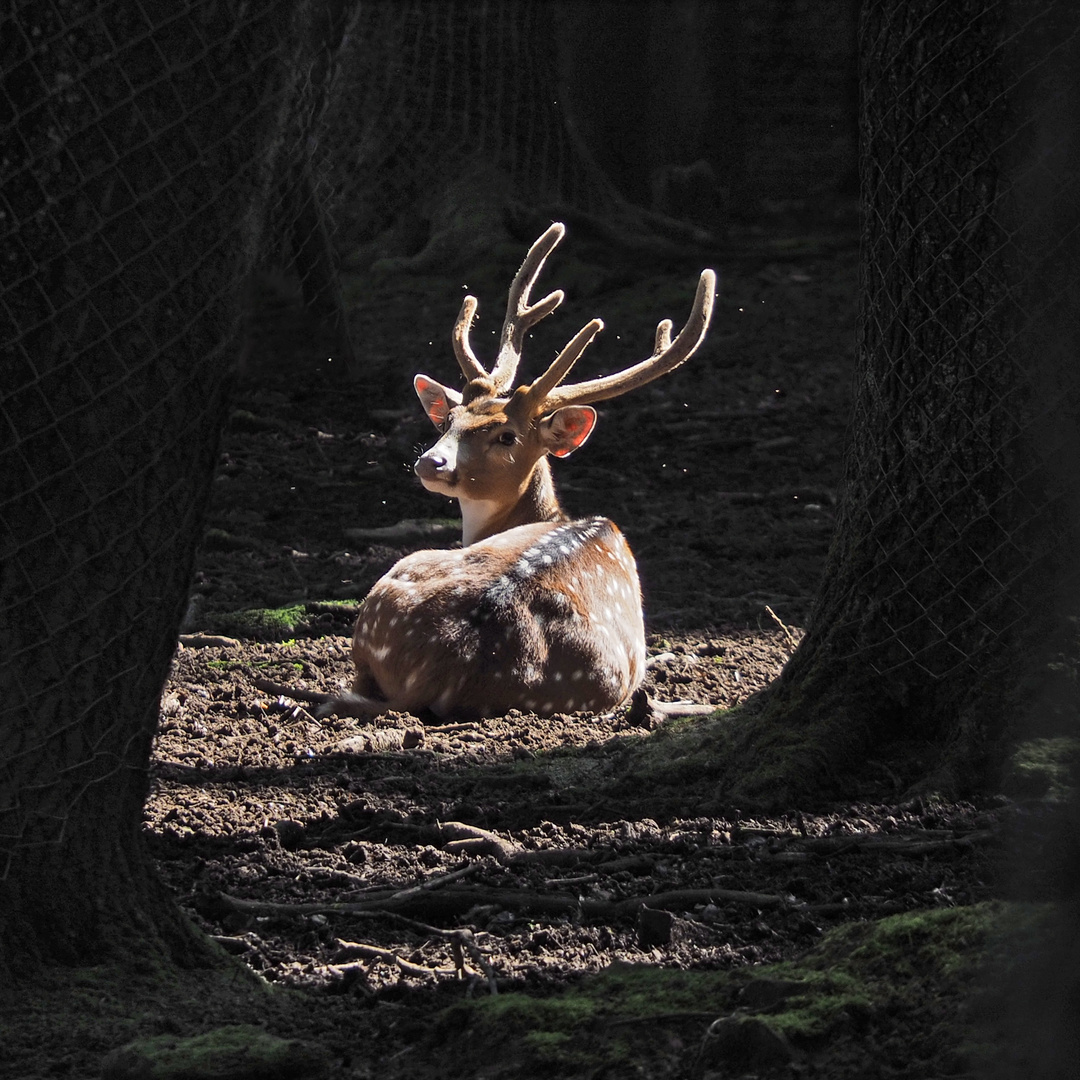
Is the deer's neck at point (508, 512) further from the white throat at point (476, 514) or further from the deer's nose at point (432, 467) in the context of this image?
the deer's nose at point (432, 467)

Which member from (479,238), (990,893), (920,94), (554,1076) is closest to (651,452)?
(479,238)

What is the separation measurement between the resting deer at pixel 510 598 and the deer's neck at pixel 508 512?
12 mm

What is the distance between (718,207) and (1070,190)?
33.8 ft

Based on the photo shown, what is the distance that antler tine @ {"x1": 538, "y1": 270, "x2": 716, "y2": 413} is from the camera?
6.14 m

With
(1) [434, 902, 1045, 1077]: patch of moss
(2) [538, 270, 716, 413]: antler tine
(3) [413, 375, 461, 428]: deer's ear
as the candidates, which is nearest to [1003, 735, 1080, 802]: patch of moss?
(1) [434, 902, 1045, 1077]: patch of moss

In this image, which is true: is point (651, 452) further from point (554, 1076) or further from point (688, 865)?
point (554, 1076)

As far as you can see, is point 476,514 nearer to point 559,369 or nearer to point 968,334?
point 559,369

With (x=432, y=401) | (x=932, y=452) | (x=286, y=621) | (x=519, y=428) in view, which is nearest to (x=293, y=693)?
(x=286, y=621)

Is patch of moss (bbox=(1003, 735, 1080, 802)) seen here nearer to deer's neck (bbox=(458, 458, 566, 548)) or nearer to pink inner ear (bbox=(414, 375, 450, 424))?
deer's neck (bbox=(458, 458, 566, 548))

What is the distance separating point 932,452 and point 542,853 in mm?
1409

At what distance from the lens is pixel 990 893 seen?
312 centimetres

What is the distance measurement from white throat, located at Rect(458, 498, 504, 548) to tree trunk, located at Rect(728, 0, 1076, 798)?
2.60m

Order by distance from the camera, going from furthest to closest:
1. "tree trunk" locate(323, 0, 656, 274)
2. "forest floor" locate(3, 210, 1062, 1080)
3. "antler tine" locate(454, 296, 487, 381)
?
"tree trunk" locate(323, 0, 656, 274)
"antler tine" locate(454, 296, 487, 381)
"forest floor" locate(3, 210, 1062, 1080)

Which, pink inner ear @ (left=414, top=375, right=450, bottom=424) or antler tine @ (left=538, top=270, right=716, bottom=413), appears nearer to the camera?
antler tine @ (left=538, top=270, right=716, bottom=413)
